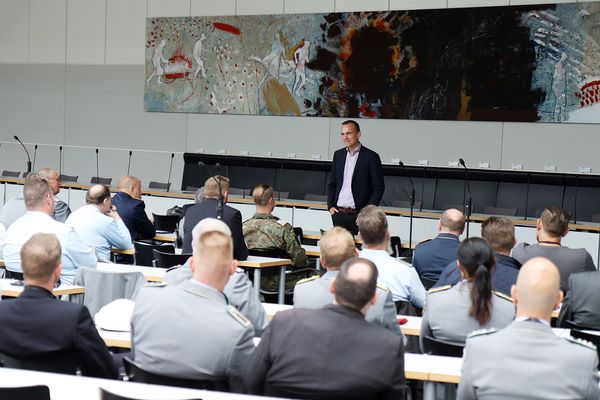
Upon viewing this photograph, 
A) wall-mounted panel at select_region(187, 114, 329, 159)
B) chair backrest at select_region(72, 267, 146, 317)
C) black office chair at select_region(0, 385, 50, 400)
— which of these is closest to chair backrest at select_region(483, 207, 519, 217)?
wall-mounted panel at select_region(187, 114, 329, 159)

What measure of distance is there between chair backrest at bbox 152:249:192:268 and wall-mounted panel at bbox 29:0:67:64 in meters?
11.2

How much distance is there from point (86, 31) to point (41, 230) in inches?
462

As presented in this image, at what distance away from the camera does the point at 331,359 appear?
9.20ft

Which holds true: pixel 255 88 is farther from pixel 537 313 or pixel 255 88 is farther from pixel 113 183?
pixel 537 313

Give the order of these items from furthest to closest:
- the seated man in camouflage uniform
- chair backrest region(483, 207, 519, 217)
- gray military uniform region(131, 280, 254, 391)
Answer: chair backrest region(483, 207, 519, 217)
the seated man in camouflage uniform
gray military uniform region(131, 280, 254, 391)

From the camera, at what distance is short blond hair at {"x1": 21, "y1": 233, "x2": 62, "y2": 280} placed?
328cm

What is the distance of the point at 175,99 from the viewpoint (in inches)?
609

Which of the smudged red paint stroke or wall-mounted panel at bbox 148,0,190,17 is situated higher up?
wall-mounted panel at bbox 148,0,190,17

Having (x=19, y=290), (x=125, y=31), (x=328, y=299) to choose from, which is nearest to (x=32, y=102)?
(x=125, y=31)

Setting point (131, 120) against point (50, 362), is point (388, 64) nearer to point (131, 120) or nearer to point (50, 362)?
point (131, 120)

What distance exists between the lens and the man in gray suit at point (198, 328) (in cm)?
304

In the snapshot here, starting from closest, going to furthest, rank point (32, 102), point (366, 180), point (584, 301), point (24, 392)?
point (24, 392) < point (584, 301) < point (366, 180) < point (32, 102)

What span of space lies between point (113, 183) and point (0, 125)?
305 cm

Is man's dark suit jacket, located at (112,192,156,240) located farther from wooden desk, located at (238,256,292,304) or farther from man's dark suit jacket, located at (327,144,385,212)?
man's dark suit jacket, located at (327,144,385,212)
